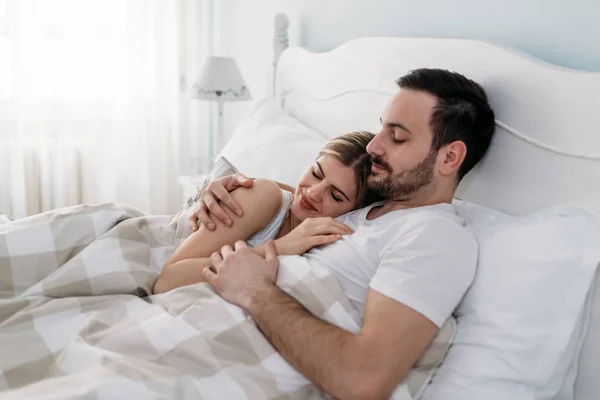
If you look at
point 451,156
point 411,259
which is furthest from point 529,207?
point 411,259

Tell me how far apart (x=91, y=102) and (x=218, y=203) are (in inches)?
74.6

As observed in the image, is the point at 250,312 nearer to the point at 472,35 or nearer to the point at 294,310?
the point at 294,310

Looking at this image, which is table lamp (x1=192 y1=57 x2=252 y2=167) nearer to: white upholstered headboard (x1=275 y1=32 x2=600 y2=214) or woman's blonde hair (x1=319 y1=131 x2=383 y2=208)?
white upholstered headboard (x1=275 y1=32 x2=600 y2=214)

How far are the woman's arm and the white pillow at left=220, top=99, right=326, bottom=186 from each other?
0.33m

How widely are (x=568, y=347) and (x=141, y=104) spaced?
2.55 metres

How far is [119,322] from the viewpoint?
1.16 meters

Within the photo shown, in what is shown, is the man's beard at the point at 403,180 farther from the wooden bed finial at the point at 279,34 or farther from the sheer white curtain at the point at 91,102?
the sheer white curtain at the point at 91,102

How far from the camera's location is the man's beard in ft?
4.14

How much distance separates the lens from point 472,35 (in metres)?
1.51

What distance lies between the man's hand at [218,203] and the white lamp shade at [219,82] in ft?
4.07

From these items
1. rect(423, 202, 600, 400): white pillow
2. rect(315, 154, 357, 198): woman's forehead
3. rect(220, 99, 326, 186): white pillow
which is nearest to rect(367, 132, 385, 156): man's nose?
rect(315, 154, 357, 198): woman's forehead

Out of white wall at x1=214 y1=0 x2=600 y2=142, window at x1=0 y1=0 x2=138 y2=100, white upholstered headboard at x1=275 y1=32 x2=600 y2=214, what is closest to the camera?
white upholstered headboard at x1=275 y1=32 x2=600 y2=214

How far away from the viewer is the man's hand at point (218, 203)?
4.52ft

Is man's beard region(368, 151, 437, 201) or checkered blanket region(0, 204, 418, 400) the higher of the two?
man's beard region(368, 151, 437, 201)
